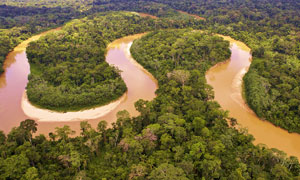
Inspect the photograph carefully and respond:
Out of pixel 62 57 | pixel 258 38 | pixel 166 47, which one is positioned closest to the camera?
pixel 62 57

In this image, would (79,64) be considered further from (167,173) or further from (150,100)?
(167,173)

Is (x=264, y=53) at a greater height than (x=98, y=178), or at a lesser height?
greater

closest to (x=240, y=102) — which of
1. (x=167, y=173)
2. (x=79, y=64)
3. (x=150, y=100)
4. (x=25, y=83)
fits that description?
(x=150, y=100)

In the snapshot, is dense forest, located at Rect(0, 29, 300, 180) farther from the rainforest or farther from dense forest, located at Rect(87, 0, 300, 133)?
dense forest, located at Rect(87, 0, 300, 133)

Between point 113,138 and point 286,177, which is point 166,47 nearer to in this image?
point 113,138

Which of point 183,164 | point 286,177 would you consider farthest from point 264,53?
point 183,164

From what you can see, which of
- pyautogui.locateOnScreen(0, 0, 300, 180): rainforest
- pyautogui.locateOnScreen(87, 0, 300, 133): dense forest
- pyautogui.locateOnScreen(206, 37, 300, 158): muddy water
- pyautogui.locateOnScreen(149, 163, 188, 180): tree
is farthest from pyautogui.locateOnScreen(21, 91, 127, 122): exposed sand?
pyautogui.locateOnScreen(87, 0, 300, 133): dense forest

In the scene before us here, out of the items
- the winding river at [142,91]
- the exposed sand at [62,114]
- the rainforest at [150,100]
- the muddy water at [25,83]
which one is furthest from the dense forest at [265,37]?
the exposed sand at [62,114]

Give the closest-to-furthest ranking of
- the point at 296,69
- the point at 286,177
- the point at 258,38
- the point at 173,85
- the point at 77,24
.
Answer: the point at 286,177 < the point at 173,85 < the point at 296,69 < the point at 258,38 < the point at 77,24
